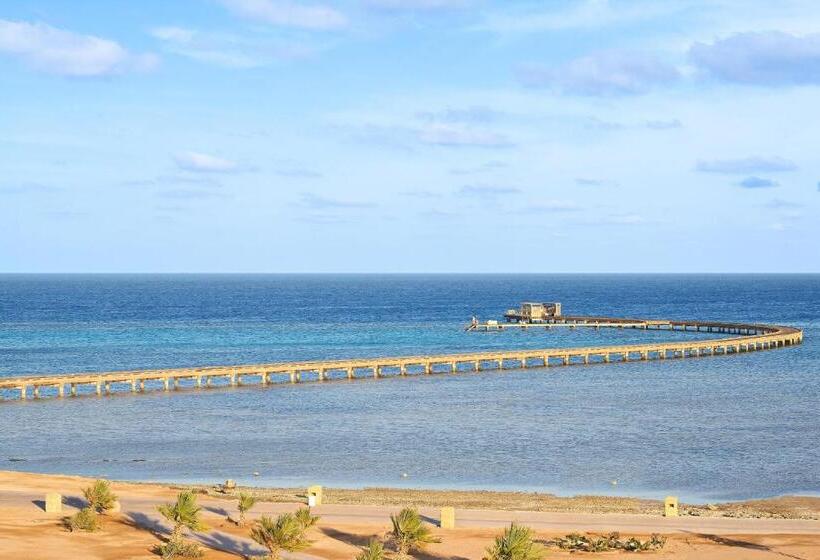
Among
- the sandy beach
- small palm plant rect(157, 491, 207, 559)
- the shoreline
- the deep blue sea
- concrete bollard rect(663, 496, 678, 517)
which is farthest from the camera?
the deep blue sea

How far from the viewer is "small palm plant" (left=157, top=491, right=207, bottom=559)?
2502 cm

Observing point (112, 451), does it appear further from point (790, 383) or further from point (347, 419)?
Answer: point (790, 383)

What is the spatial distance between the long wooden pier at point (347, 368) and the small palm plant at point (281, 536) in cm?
4320

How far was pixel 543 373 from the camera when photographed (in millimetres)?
80625

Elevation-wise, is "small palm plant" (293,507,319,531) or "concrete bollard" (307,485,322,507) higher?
"small palm plant" (293,507,319,531)

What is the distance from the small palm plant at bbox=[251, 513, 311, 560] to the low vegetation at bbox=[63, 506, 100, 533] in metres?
4.72

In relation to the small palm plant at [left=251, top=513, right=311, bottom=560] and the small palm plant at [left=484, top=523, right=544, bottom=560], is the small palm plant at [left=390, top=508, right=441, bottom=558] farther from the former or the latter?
the small palm plant at [left=484, top=523, right=544, bottom=560]

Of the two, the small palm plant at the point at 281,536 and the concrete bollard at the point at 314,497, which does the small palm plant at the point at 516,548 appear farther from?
the concrete bollard at the point at 314,497

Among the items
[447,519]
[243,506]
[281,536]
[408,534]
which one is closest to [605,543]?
[447,519]

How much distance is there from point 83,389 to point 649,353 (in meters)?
50.9

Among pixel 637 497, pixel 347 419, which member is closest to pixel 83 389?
pixel 347 419

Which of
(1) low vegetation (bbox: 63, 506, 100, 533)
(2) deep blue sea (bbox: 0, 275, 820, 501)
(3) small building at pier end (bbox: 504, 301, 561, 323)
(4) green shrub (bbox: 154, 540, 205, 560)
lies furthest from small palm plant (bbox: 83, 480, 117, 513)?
(3) small building at pier end (bbox: 504, 301, 561, 323)

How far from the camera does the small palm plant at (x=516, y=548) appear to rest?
75.7ft

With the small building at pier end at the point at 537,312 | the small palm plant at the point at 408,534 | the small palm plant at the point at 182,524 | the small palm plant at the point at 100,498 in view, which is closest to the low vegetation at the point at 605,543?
the small palm plant at the point at 408,534
